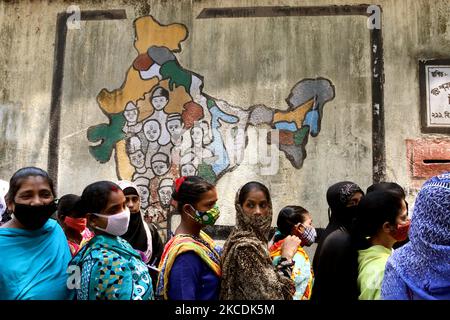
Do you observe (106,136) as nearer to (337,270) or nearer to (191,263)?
(191,263)

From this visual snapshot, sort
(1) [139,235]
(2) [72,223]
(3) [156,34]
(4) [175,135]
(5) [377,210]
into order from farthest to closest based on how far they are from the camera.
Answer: (3) [156,34] → (4) [175,135] → (1) [139,235] → (2) [72,223] → (5) [377,210]

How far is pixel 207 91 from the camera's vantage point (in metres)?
7.81

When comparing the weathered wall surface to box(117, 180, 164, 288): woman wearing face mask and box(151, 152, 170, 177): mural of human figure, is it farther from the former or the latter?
box(117, 180, 164, 288): woman wearing face mask

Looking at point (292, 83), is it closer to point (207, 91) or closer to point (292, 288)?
point (207, 91)

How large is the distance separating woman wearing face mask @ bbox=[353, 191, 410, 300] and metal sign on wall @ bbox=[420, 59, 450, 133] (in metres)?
5.12

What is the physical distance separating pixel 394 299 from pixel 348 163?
17.3 feet

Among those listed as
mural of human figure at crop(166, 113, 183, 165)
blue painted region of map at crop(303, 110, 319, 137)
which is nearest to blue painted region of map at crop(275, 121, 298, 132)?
blue painted region of map at crop(303, 110, 319, 137)

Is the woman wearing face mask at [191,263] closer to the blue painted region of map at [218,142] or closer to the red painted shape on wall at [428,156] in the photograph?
the blue painted region of map at [218,142]

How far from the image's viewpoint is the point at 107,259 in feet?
8.44

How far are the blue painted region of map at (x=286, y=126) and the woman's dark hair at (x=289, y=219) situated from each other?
139 inches

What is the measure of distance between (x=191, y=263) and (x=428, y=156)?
551 centimetres

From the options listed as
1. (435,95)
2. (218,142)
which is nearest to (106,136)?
(218,142)

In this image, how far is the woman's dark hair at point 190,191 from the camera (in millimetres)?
3123

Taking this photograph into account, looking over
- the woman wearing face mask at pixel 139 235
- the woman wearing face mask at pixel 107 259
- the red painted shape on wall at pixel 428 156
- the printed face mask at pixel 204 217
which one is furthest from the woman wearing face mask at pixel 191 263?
the red painted shape on wall at pixel 428 156
